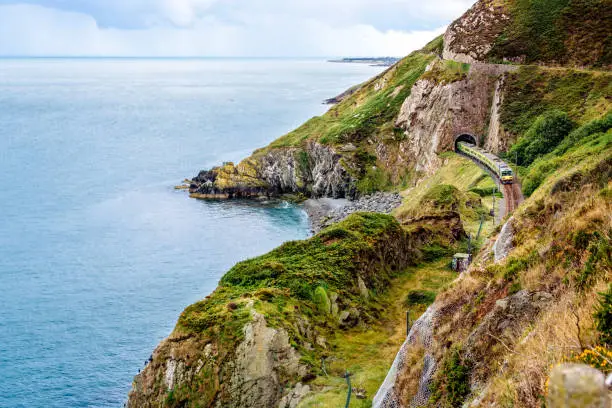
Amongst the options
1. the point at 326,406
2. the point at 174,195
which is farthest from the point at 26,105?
the point at 326,406

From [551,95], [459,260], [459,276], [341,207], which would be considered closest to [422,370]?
[459,276]

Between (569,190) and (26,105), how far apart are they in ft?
721

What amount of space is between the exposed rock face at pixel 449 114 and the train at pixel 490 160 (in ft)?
9.58

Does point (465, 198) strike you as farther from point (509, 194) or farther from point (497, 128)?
point (497, 128)

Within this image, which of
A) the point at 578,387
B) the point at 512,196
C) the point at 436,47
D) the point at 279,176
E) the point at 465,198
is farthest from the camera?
the point at 436,47

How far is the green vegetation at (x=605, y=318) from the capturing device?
368 inches

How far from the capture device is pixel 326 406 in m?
21.3

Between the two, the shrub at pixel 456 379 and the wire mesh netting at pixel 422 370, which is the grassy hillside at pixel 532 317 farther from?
the wire mesh netting at pixel 422 370

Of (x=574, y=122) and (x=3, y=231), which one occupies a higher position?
(x=574, y=122)

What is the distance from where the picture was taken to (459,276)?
67.2ft

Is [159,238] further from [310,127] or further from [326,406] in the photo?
[326,406]

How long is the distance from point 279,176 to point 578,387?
9984cm

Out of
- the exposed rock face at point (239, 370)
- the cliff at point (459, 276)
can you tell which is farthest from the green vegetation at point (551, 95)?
the exposed rock face at point (239, 370)

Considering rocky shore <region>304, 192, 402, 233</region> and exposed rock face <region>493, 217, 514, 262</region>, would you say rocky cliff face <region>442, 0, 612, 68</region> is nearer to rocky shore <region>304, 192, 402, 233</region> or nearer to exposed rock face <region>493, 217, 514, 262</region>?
rocky shore <region>304, 192, 402, 233</region>
